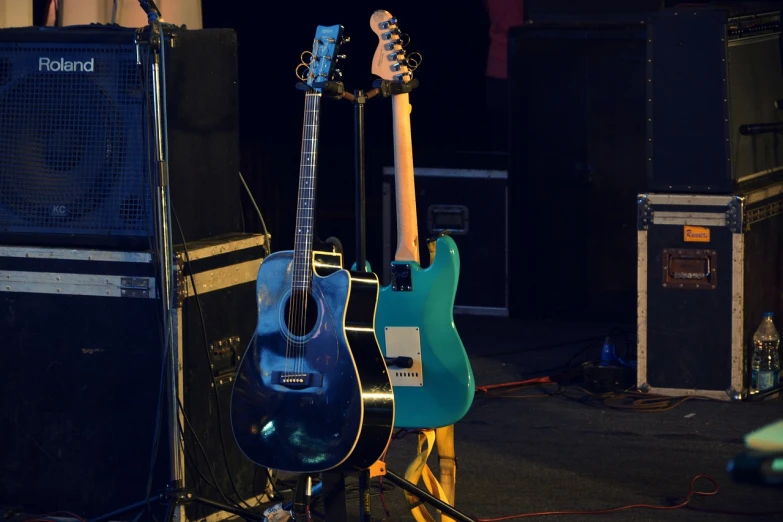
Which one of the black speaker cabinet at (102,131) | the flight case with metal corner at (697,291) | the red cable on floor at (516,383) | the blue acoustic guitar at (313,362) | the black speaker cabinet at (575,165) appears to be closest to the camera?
the blue acoustic guitar at (313,362)

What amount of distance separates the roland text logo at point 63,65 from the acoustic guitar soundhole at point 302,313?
111 cm

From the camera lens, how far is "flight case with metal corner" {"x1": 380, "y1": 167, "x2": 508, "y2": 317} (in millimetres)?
7941

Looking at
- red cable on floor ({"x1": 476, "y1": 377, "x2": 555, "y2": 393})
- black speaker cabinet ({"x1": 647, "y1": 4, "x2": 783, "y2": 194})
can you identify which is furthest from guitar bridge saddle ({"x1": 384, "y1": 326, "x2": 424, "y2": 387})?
black speaker cabinet ({"x1": 647, "y1": 4, "x2": 783, "y2": 194})

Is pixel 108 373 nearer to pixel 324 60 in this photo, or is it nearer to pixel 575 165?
pixel 324 60

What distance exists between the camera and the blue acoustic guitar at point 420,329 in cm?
409

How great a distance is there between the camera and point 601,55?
24.7 ft

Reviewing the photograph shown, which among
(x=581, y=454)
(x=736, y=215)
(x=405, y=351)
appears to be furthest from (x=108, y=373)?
(x=736, y=215)

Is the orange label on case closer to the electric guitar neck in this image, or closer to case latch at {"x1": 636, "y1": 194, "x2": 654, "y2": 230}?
case latch at {"x1": 636, "y1": 194, "x2": 654, "y2": 230}

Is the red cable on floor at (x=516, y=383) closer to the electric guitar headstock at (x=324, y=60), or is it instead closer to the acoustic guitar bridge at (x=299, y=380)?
the acoustic guitar bridge at (x=299, y=380)

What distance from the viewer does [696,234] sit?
6.09 metres

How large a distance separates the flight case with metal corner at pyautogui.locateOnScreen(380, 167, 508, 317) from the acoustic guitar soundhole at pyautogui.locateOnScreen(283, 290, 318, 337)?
412 centimetres

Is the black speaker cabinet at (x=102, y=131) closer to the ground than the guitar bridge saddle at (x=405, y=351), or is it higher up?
higher up

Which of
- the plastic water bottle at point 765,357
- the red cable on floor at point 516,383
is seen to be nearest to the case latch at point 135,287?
the red cable on floor at point 516,383

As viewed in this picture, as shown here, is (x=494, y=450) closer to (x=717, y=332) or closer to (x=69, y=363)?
(x=717, y=332)
